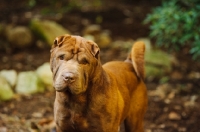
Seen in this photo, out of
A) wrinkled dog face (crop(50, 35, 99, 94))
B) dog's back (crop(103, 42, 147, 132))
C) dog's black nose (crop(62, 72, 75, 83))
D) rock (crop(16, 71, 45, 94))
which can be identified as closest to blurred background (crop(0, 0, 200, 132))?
rock (crop(16, 71, 45, 94))

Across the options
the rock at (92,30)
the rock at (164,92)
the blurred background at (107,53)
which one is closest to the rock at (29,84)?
the blurred background at (107,53)

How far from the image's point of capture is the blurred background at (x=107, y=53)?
6.09 meters

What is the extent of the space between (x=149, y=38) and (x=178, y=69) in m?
1.94

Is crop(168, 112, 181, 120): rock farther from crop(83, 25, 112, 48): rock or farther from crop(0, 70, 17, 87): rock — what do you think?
crop(83, 25, 112, 48): rock

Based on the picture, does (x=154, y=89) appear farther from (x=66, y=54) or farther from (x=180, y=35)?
(x=66, y=54)

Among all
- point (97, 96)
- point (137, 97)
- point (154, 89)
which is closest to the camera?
point (97, 96)

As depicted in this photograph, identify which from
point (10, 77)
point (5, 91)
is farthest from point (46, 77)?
point (5, 91)

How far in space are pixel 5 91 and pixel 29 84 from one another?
48 centimetres

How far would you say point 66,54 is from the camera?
3.31 m

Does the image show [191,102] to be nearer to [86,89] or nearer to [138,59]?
[138,59]

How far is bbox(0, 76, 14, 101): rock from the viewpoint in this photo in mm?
6460

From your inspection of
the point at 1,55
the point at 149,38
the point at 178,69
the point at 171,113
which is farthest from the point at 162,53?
the point at 1,55

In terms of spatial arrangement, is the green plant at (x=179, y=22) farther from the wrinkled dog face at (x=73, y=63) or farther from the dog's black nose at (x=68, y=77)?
the dog's black nose at (x=68, y=77)

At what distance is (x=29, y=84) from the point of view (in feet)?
22.5
